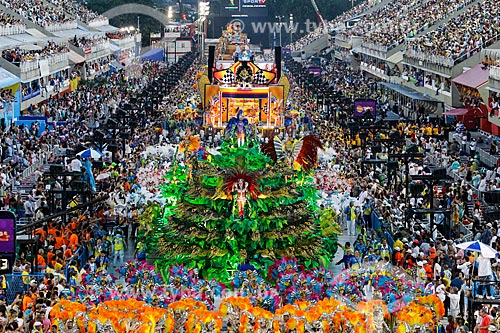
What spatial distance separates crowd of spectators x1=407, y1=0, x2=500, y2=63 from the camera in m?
69.1

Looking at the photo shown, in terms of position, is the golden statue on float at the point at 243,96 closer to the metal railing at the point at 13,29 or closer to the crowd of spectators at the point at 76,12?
the metal railing at the point at 13,29

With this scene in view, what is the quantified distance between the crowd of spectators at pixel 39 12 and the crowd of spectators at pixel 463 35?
26.3 meters

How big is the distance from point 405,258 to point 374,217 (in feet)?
22.6

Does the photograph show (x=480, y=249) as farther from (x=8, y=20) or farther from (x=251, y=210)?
(x=8, y=20)

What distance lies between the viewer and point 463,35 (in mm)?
74438

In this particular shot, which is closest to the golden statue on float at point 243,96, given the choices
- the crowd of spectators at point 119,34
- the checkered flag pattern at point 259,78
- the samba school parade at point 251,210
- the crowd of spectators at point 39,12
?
the checkered flag pattern at point 259,78

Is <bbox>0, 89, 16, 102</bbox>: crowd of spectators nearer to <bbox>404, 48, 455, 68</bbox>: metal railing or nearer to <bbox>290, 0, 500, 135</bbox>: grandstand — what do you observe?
<bbox>290, 0, 500, 135</bbox>: grandstand

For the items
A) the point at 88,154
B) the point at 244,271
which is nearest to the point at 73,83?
the point at 88,154

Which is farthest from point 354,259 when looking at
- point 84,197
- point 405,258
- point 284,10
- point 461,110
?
point 284,10

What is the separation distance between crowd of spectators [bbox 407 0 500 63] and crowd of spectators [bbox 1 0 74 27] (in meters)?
26.3

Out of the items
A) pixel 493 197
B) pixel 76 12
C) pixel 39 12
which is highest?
pixel 76 12

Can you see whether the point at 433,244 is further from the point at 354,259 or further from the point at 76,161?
the point at 76,161

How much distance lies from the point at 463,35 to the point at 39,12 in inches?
1424

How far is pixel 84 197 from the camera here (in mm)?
38719
